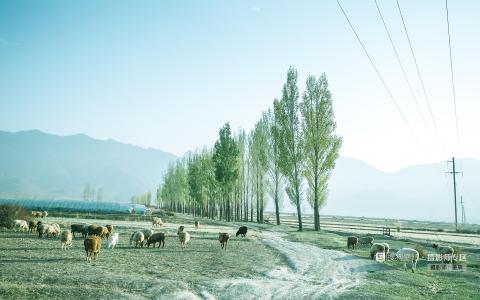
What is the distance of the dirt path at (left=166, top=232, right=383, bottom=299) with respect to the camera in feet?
42.1

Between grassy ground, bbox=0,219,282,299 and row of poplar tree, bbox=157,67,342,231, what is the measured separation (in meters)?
20.7

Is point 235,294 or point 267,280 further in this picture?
point 267,280

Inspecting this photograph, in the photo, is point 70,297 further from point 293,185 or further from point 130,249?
point 293,185

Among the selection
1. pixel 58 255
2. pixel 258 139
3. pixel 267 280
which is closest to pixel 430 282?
pixel 267 280

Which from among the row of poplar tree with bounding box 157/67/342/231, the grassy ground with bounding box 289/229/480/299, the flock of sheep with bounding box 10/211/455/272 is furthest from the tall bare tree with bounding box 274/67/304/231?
the grassy ground with bounding box 289/229/480/299

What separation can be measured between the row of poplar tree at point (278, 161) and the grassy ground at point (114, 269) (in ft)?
67.9

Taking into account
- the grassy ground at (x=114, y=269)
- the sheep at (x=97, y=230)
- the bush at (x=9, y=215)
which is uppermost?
the bush at (x=9, y=215)

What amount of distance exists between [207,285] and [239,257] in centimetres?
795

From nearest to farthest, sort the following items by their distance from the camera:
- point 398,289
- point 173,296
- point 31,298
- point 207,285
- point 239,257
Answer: point 31,298
point 173,296
point 207,285
point 398,289
point 239,257

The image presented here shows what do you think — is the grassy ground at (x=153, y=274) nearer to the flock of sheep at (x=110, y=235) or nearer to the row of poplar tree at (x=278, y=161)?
the flock of sheep at (x=110, y=235)

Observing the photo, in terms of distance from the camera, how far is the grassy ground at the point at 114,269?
11828mm

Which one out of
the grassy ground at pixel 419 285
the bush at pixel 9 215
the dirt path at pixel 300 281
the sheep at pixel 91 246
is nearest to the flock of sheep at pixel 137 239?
the sheep at pixel 91 246

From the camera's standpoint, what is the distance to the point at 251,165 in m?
63.8

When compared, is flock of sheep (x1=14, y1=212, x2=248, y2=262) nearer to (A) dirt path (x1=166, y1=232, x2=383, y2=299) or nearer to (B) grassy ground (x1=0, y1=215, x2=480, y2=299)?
(B) grassy ground (x1=0, y1=215, x2=480, y2=299)
